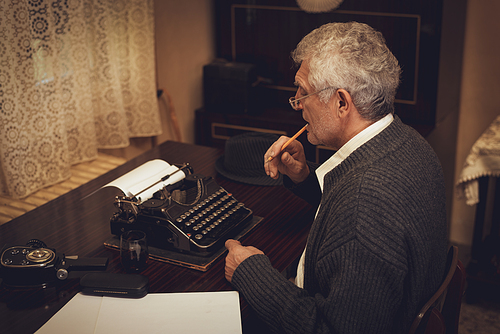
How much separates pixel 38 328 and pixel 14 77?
1.52 m

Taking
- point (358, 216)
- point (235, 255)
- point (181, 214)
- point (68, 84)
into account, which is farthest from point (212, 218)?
point (68, 84)

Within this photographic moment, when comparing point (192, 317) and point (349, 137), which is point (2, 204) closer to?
point (192, 317)

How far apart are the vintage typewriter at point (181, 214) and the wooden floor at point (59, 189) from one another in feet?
3.35

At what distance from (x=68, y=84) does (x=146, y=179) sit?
132 cm

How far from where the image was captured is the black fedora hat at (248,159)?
2.07 m

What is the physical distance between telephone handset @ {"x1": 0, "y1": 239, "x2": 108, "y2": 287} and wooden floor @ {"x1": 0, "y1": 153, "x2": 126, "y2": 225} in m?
0.99

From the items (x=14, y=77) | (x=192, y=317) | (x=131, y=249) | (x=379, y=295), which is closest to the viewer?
(x=379, y=295)

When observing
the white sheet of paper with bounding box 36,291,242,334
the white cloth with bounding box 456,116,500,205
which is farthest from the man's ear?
the white cloth with bounding box 456,116,500,205

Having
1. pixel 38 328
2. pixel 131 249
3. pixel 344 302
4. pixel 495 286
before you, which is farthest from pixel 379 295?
pixel 495 286

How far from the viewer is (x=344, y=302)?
117 cm

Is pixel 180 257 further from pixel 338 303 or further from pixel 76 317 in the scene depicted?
pixel 338 303

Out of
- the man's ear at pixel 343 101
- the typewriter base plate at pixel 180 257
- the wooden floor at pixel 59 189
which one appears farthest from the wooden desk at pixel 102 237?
the wooden floor at pixel 59 189

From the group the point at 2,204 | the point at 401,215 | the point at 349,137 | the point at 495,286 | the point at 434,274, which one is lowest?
the point at 495,286

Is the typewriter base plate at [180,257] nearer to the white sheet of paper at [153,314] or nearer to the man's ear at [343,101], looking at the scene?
the white sheet of paper at [153,314]
